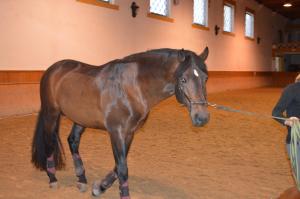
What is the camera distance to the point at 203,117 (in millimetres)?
2943

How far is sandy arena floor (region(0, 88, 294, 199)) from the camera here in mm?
3725

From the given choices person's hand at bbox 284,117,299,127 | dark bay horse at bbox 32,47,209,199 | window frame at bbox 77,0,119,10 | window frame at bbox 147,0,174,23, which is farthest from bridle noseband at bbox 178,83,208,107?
window frame at bbox 147,0,174,23

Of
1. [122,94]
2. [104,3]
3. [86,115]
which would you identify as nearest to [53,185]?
[86,115]

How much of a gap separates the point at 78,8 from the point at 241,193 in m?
8.00

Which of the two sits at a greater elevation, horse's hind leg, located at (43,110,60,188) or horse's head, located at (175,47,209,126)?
horse's head, located at (175,47,209,126)

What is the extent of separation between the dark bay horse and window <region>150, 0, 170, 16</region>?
10096 millimetres

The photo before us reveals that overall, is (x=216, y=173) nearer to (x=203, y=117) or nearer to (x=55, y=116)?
(x=203, y=117)

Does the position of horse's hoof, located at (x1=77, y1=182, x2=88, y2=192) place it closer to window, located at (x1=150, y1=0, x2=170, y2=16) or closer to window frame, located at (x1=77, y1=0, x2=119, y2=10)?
window frame, located at (x1=77, y1=0, x2=119, y2=10)

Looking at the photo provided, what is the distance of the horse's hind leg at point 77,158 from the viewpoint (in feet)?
12.5

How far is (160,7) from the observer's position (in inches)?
557

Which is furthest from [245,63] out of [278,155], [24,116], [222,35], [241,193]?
[241,193]

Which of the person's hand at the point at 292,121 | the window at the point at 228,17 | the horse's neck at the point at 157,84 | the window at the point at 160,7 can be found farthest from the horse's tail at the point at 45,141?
the window at the point at 228,17

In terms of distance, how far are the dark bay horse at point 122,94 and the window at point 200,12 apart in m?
13.5

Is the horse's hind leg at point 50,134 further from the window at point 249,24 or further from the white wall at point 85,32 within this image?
the window at point 249,24
